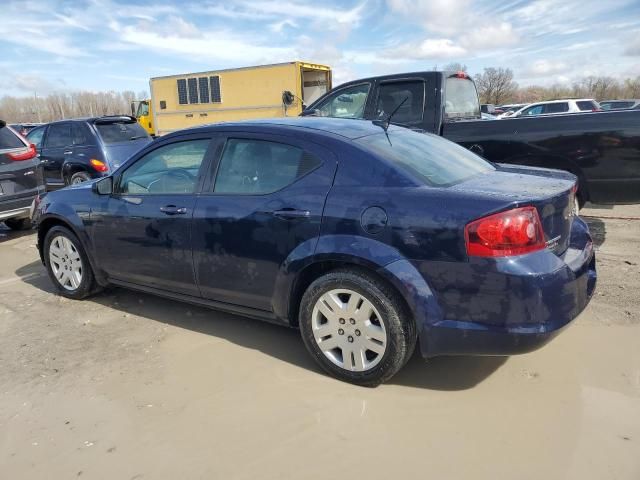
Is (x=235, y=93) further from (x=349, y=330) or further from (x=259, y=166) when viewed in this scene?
(x=349, y=330)

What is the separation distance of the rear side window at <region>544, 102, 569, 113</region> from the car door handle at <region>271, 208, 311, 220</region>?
15.9 metres

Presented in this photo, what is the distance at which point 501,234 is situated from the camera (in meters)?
2.57

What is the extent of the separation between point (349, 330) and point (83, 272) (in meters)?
2.79

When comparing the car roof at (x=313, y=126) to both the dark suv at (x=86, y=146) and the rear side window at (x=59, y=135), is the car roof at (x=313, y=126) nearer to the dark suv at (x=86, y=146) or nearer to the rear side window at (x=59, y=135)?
the dark suv at (x=86, y=146)

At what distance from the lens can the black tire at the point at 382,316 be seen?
2.84 metres

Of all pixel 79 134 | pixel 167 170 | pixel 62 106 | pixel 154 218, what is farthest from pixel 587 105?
pixel 62 106

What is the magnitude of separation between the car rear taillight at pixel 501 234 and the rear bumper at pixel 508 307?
0.05 metres

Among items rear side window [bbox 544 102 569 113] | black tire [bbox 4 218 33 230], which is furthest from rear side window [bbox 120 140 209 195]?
rear side window [bbox 544 102 569 113]

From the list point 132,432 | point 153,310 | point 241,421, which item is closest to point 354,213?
point 241,421

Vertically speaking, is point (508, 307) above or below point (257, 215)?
below

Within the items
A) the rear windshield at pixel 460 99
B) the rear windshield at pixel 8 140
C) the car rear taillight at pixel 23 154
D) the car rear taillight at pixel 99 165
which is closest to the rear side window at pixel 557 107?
the rear windshield at pixel 460 99

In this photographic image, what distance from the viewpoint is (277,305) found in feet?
10.8

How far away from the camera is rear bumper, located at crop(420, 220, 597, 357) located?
256 cm

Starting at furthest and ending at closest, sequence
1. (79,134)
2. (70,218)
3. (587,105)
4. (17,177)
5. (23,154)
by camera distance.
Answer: (587,105), (79,134), (23,154), (17,177), (70,218)
